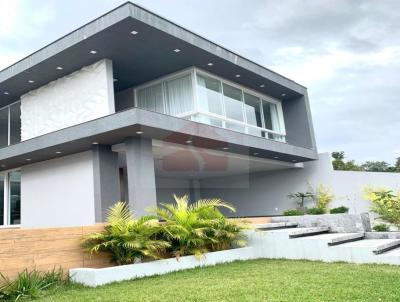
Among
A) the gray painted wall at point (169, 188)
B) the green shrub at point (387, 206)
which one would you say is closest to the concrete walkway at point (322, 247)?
the green shrub at point (387, 206)

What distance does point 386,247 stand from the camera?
24.4 ft

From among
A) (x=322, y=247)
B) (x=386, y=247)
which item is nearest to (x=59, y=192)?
(x=322, y=247)

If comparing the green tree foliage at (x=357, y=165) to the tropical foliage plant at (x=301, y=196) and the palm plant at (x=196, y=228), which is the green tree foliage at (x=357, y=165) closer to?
the tropical foliage plant at (x=301, y=196)

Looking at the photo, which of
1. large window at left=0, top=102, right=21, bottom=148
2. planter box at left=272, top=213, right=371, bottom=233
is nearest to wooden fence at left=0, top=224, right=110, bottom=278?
A: planter box at left=272, top=213, right=371, bottom=233

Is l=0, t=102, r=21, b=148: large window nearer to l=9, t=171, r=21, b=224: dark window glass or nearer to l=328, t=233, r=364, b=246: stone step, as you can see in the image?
l=9, t=171, r=21, b=224: dark window glass

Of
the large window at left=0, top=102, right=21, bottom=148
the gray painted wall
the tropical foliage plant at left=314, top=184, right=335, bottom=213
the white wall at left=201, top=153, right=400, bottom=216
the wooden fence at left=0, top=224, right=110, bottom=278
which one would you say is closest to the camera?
the wooden fence at left=0, top=224, right=110, bottom=278

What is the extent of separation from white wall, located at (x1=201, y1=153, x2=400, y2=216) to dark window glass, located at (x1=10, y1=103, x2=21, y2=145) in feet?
32.6

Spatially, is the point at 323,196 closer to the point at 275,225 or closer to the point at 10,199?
the point at 275,225

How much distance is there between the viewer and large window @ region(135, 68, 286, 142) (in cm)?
1231

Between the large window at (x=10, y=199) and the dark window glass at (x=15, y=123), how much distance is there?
1543 mm

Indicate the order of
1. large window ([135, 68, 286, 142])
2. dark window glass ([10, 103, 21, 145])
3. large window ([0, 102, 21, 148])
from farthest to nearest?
large window ([0, 102, 21, 148]), dark window glass ([10, 103, 21, 145]), large window ([135, 68, 286, 142])

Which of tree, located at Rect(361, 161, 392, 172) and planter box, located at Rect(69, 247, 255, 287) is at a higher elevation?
tree, located at Rect(361, 161, 392, 172)

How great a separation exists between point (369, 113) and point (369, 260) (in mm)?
17371

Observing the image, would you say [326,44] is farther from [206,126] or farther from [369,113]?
[369,113]
